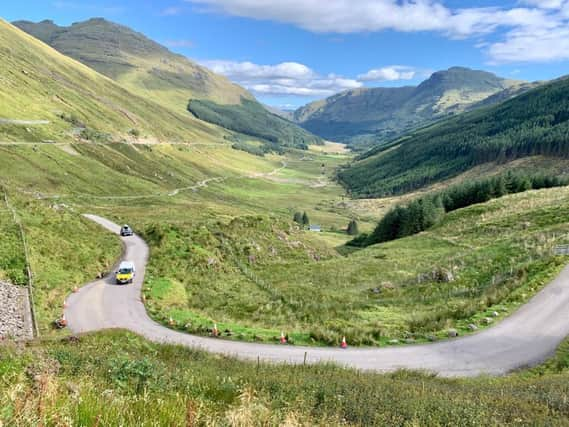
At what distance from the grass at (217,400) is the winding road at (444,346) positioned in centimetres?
625

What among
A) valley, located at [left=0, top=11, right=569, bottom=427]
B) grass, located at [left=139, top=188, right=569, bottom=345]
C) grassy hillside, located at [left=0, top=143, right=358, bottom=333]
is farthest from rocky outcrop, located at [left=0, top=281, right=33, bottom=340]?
grass, located at [left=139, top=188, right=569, bottom=345]

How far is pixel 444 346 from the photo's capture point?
67.7 feet

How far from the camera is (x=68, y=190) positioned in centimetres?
10225

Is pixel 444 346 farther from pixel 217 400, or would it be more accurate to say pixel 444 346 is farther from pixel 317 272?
pixel 317 272

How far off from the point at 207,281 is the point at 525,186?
88514 mm

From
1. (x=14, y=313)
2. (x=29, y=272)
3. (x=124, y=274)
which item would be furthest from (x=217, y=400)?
(x=124, y=274)

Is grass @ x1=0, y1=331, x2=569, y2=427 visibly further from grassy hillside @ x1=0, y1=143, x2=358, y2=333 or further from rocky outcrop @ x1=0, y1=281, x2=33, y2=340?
grassy hillside @ x1=0, y1=143, x2=358, y2=333

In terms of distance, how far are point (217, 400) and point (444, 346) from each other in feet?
52.7

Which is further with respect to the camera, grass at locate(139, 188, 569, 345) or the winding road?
grass at locate(139, 188, 569, 345)

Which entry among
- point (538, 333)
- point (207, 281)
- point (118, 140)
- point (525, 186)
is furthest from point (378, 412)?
point (118, 140)

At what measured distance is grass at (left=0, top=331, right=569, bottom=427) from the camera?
18.8ft

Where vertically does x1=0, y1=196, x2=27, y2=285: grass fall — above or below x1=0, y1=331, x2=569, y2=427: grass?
below

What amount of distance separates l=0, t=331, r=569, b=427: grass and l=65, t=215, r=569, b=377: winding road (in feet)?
20.5

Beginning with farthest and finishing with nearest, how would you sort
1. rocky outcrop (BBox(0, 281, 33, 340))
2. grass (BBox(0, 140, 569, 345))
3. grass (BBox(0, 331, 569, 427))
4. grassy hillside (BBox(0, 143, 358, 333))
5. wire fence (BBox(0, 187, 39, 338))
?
1. grassy hillside (BBox(0, 143, 358, 333))
2. grass (BBox(0, 140, 569, 345))
3. wire fence (BBox(0, 187, 39, 338))
4. rocky outcrop (BBox(0, 281, 33, 340))
5. grass (BBox(0, 331, 569, 427))
